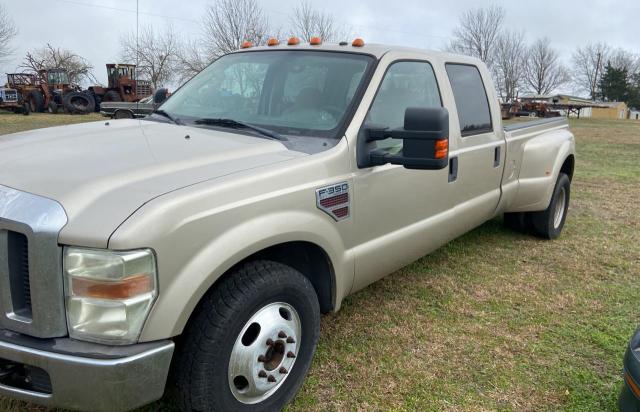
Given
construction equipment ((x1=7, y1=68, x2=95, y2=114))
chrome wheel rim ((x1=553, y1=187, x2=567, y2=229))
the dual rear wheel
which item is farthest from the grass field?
construction equipment ((x1=7, y1=68, x2=95, y2=114))

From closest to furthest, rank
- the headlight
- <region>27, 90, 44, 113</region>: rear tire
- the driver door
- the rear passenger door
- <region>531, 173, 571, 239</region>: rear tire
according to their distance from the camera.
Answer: the headlight, the driver door, the rear passenger door, <region>531, 173, 571, 239</region>: rear tire, <region>27, 90, 44, 113</region>: rear tire

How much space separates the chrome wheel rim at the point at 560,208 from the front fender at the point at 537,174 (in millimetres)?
468

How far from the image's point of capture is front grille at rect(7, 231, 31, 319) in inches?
73.9

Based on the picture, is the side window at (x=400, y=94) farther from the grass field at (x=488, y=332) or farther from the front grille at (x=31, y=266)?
the front grille at (x=31, y=266)

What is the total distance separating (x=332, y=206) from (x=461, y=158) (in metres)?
1.50

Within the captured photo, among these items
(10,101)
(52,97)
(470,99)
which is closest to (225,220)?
(470,99)

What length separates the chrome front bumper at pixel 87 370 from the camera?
5.97 feet

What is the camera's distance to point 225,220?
2.10 meters

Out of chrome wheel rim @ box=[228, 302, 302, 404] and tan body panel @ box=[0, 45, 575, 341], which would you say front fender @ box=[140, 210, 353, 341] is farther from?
chrome wheel rim @ box=[228, 302, 302, 404]

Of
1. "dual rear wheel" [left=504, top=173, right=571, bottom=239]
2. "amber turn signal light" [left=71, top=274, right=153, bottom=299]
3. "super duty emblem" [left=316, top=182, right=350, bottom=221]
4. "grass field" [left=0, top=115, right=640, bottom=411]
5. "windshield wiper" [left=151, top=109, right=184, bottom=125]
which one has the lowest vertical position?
"grass field" [left=0, top=115, right=640, bottom=411]

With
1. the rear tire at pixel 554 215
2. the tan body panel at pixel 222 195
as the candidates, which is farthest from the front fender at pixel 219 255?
the rear tire at pixel 554 215

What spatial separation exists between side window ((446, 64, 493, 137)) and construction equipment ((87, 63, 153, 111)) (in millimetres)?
26515

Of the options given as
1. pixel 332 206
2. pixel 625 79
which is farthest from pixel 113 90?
pixel 625 79

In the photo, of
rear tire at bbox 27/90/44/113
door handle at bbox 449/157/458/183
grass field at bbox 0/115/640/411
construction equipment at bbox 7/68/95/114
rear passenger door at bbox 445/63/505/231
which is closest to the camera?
grass field at bbox 0/115/640/411
